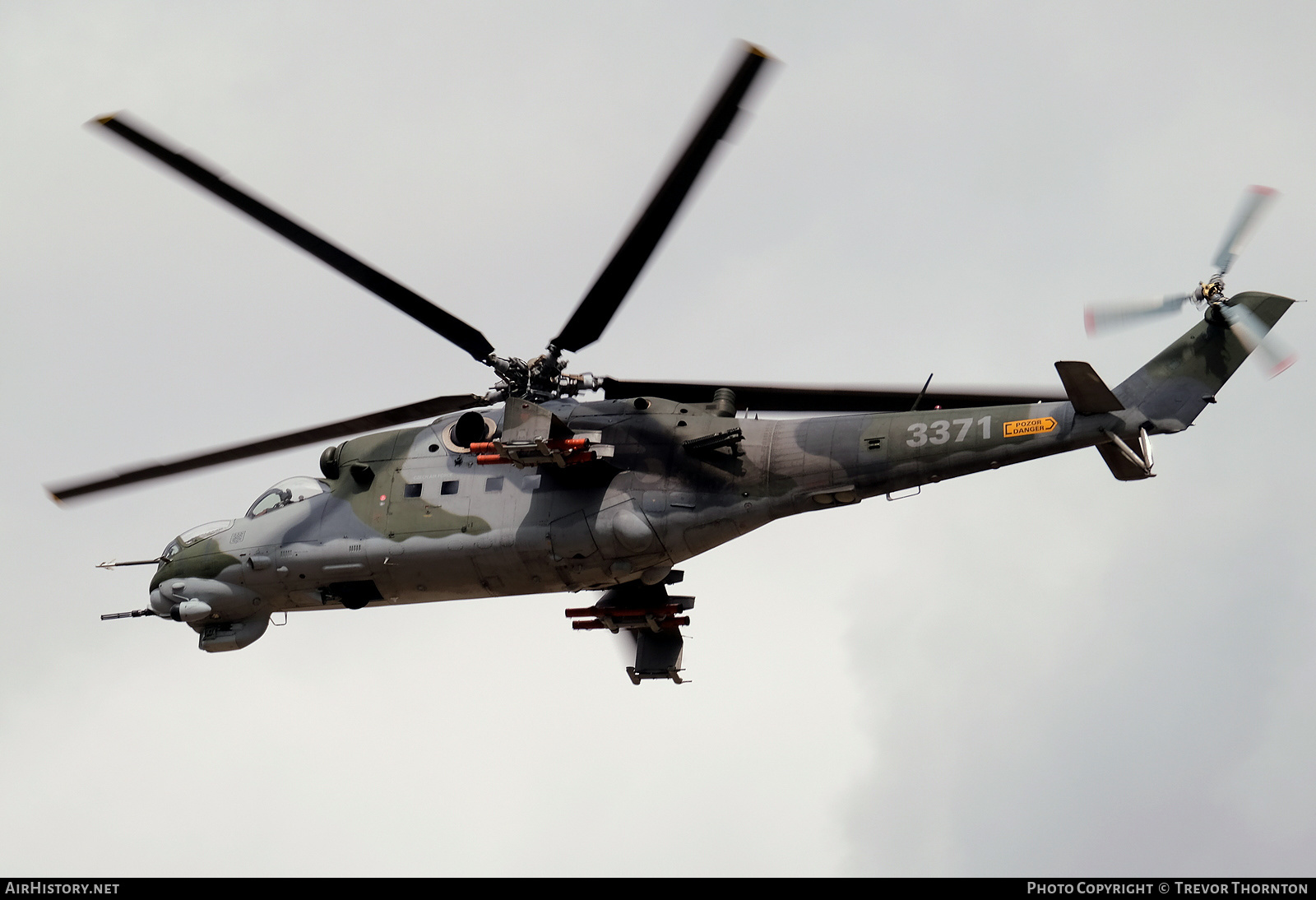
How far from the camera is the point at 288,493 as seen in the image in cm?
2948

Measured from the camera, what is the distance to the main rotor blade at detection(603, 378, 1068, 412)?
26375 millimetres

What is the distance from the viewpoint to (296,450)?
93.7ft

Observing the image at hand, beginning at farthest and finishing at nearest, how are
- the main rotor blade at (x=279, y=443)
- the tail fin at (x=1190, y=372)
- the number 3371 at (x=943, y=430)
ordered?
the main rotor blade at (x=279, y=443) < the number 3371 at (x=943, y=430) < the tail fin at (x=1190, y=372)

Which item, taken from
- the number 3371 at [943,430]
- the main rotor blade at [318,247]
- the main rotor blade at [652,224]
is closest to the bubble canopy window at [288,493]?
the main rotor blade at [318,247]

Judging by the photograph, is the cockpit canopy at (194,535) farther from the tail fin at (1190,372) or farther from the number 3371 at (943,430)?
the tail fin at (1190,372)

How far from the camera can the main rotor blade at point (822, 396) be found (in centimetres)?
2638

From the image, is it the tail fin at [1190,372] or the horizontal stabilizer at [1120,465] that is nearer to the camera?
the horizontal stabilizer at [1120,465]

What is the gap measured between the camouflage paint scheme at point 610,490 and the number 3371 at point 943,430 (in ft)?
0.08

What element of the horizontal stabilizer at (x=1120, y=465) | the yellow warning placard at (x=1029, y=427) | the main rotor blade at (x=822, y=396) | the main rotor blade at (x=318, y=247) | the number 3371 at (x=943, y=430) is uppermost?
the main rotor blade at (x=318, y=247)

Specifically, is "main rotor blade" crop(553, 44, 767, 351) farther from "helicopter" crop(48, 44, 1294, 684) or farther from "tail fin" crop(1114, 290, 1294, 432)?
"tail fin" crop(1114, 290, 1294, 432)
